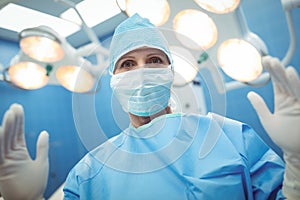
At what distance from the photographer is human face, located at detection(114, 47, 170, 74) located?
0.79 meters

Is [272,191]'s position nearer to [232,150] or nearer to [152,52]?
[232,150]

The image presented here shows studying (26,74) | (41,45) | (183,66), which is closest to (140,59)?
(183,66)

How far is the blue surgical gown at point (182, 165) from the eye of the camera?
2.03ft

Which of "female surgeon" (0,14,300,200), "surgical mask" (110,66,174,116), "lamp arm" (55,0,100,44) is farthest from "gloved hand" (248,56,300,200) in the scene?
"lamp arm" (55,0,100,44)

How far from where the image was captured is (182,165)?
66 centimetres

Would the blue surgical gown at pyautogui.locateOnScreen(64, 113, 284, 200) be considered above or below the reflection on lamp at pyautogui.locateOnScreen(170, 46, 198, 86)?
below

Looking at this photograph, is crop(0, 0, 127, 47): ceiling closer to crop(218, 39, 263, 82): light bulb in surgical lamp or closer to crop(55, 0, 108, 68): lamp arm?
crop(55, 0, 108, 68): lamp arm

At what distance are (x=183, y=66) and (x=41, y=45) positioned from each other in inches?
23.7

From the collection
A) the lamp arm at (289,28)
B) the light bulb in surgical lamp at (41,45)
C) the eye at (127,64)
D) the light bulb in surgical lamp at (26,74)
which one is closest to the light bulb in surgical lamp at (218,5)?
the lamp arm at (289,28)

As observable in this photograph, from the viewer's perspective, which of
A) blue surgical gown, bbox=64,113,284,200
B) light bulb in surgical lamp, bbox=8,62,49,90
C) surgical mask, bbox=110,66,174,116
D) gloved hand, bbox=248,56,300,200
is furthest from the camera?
light bulb in surgical lamp, bbox=8,62,49,90

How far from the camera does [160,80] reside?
777 mm

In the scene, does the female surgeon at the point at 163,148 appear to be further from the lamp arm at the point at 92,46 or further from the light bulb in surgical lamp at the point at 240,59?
the light bulb in surgical lamp at the point at 240,59

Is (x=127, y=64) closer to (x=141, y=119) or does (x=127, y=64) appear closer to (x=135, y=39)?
(x=135, y=39)

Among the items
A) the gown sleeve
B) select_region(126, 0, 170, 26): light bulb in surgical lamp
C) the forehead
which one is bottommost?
the gown sleeve
